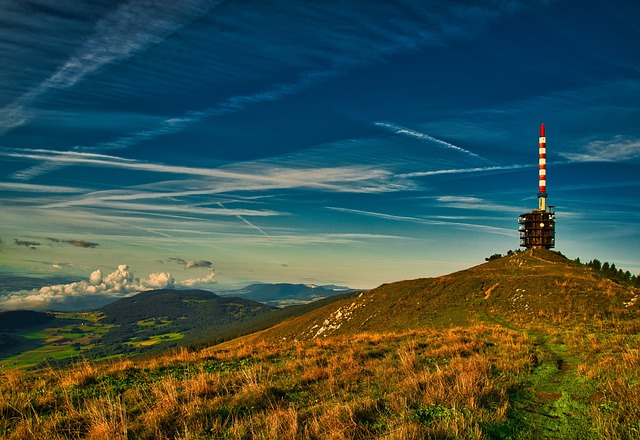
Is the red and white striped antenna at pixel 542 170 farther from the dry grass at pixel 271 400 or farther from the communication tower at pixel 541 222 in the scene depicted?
the dry grass at pixel 271 400

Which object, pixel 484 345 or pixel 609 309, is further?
pixel 609 309

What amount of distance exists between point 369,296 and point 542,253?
4950cm

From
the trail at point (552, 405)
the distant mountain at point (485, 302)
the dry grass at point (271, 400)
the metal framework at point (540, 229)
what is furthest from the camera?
the metal framework at point (540, 229)

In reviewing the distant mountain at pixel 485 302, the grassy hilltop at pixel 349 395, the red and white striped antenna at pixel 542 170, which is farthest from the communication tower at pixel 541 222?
the grassy hilltop at pixel 349 395

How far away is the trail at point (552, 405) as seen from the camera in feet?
27.1

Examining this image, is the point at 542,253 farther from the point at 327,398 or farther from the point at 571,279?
the point at 327,398

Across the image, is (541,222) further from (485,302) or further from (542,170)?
(485,302)

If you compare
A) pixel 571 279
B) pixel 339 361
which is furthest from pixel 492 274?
pixel 339 361

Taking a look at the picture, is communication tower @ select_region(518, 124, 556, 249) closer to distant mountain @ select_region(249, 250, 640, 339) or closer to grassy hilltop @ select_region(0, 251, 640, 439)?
distant mountain @ select_region(249, 250, 640, 339)

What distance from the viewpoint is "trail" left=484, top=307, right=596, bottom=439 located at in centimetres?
825

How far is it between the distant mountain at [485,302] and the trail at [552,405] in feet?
84.7

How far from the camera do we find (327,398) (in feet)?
34.8

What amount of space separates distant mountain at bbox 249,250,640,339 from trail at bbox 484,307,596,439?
25.8 metres

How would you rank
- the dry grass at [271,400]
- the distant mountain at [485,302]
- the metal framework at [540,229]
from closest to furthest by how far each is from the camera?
the dry grass at [271,400], the distant mountain at [485,302], the metal framework at [540,229]
